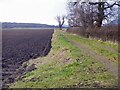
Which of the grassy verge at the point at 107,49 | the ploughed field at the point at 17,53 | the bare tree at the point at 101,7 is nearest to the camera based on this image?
the ploughed field at the point at 17,53

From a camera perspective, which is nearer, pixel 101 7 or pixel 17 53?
pixel 17 53

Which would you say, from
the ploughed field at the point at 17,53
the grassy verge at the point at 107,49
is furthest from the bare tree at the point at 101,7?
the grassy verge at the point at 107,49

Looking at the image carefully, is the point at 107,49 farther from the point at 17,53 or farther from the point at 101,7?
the point at 101,7

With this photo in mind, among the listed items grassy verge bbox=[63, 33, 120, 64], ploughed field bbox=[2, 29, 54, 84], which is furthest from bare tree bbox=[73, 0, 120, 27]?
grassy verge bbox=[63, 33, 120, 64]

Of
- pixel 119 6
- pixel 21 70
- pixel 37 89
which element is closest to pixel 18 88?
pixel 37 89

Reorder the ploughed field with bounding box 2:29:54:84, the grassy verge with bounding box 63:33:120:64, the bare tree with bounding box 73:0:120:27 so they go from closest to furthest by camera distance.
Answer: the ploughed field with bounding box 2:29:54:84 → the grassy verge with bounding box 63:33:120:64 → the bare tree with bounding box 73:0:120:27

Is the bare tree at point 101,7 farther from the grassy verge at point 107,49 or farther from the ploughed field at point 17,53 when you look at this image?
the grassy verge at point 107,49

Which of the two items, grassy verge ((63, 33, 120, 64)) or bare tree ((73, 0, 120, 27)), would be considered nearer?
grassy verge ((63, 33, 120, 64))

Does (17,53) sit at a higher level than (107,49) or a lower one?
lower

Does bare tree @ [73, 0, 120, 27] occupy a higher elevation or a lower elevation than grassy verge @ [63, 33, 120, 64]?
higher

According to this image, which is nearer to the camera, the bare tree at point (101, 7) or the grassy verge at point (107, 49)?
the grassy verge at point (107, 49)

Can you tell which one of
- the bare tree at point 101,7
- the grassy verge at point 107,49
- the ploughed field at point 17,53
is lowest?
the ploughed field at point 17,53

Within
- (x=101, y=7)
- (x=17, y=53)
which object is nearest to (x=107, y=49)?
(x=17, y=53)

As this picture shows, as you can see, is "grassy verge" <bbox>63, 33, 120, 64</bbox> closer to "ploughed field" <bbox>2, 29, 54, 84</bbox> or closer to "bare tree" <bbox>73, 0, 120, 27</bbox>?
"ploughed field" <bbox>2, 29, 54, 84</bbox>
